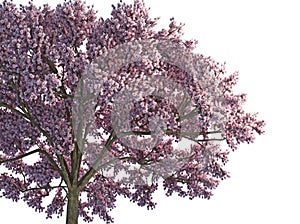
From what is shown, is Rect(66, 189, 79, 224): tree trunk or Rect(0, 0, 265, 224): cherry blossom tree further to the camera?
Rect(66, 189, 79, 224): tree trunk

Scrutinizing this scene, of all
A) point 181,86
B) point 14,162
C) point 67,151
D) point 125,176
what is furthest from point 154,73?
point 14,162

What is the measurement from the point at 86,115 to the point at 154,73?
8.79 ft

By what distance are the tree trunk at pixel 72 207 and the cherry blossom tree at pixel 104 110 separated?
4 cm

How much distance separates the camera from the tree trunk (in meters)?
20.5

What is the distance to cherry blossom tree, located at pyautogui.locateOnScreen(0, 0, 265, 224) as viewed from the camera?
712 inches

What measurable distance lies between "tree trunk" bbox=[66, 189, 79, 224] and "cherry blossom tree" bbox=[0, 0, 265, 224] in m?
→ 0.04

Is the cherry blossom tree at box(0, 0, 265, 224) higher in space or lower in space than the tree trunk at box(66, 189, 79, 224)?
higher

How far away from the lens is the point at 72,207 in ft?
67.3

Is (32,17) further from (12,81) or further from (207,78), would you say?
(207,78)

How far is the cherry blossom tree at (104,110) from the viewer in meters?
18.1

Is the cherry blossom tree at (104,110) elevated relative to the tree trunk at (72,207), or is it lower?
elevated

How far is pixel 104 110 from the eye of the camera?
1898cm

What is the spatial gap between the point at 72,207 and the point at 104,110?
4122mm

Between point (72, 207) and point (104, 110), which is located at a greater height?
point (104, 110)
